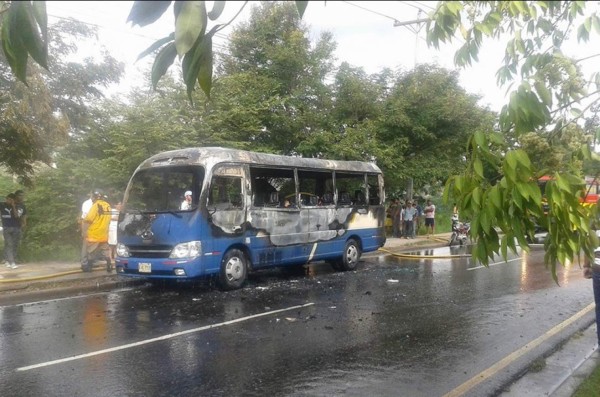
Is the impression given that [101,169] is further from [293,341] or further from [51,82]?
[293,341]

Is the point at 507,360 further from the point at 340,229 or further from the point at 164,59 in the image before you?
the point at 340,229

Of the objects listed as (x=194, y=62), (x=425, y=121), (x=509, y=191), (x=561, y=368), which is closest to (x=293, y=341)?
(x=561, y=368)

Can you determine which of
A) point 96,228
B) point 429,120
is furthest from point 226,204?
point 429,120

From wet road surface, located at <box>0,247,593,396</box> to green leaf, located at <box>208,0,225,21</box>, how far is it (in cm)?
435

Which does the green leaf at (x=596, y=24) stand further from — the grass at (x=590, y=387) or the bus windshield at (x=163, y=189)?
the bus windshield at (x=163, y=189)

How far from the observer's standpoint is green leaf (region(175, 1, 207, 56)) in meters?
1.57

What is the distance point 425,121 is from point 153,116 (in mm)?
10565

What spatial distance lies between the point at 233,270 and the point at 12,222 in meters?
5.49

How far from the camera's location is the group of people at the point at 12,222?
12594mm

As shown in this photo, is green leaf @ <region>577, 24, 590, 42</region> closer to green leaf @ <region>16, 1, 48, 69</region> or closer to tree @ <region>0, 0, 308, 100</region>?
tree @ <region>0, 0, 308, 100</region>

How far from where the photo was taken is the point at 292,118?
774 inches

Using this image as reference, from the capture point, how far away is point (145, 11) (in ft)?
4.90

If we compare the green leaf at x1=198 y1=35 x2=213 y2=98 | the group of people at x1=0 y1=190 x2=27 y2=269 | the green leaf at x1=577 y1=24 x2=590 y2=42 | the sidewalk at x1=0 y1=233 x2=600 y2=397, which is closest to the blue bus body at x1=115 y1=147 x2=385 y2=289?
the sidewalk at x1=0 y1=233 x2=600 y2=397

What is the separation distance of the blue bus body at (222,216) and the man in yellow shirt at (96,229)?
1664mm
